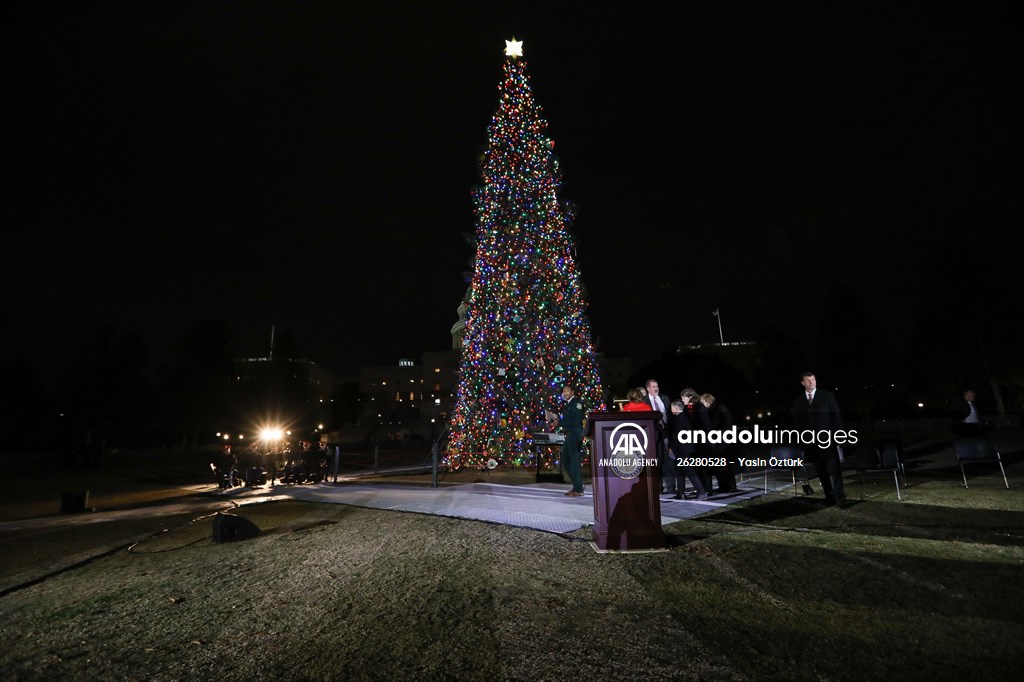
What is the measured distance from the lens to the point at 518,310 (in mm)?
17328

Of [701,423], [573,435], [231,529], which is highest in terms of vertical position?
[701,423]

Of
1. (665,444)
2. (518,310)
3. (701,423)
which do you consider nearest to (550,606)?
(665,444)

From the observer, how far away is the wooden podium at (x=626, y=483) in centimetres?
520

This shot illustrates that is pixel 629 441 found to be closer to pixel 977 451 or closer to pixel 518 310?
pixel 977 451

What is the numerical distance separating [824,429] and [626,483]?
3.93m

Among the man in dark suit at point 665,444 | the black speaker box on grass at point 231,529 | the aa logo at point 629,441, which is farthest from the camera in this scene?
the man in dark suit at point 665,444

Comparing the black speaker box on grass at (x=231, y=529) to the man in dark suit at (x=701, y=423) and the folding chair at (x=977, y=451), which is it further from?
the folding chair at (x=977, y=451)

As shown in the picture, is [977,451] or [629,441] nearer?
[629,441]

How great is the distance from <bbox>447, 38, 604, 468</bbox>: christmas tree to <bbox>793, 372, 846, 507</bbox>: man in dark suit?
932 centimetres

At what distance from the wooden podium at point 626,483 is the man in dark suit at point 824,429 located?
10.7 feet

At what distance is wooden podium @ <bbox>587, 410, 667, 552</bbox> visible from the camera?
17.0ft

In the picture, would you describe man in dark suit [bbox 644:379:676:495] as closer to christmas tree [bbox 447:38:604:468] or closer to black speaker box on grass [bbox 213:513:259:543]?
black speaker box on grass [bbox 213:513:259:543]

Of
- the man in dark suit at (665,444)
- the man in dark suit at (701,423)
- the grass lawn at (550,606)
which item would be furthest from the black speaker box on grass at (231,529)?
the man in dark suit at (701,423)

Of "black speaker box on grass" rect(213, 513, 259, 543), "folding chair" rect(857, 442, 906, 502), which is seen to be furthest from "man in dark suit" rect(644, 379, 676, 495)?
"black speaker box on grass" rect(213, 513, 259, 543)
